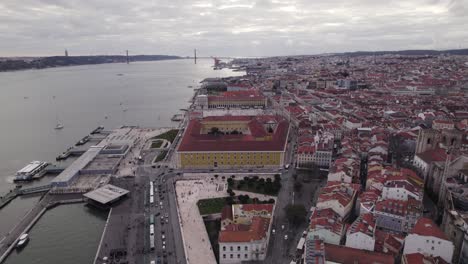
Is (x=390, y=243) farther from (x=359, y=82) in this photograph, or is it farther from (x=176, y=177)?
(x=359, y=82)

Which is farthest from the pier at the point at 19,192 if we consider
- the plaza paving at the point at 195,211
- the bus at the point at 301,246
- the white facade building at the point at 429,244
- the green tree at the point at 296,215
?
the white facade building at the point at 429,244

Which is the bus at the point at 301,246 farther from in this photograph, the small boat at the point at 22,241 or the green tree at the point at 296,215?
the small boat at the point at 22,241

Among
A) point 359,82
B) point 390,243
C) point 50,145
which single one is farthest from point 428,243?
point 359,82

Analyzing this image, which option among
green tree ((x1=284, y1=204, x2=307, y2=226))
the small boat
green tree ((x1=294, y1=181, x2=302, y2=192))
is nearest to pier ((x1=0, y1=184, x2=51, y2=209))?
the small boat

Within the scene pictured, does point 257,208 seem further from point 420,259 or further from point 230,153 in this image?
point 230,153

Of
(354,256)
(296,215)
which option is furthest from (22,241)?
(354,256)
